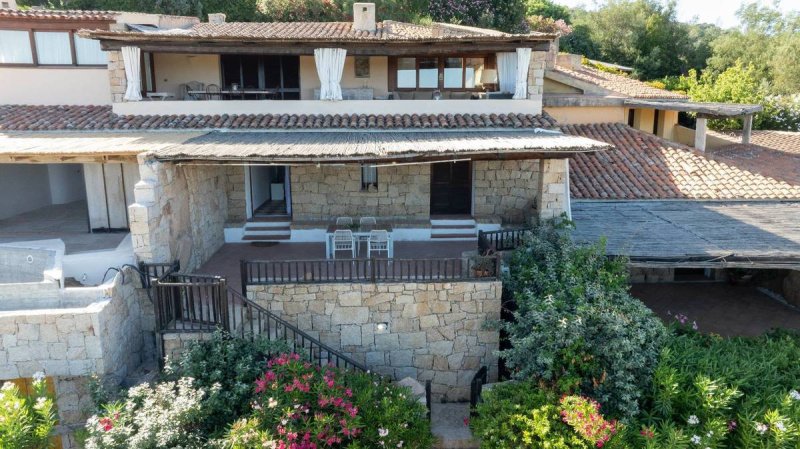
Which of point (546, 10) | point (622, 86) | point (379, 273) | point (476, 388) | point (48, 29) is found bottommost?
point (476, 388)

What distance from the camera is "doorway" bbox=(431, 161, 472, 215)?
44.4 feet

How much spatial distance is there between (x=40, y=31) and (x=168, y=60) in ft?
10.9

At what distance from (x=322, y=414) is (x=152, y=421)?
2257 mm

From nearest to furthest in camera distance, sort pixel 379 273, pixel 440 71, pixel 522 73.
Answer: pixel 379 273 → pixel 522 73 → pixel 440 71

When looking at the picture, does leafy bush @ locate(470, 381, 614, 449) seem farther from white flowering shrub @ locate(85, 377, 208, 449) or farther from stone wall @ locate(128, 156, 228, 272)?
stone wall @ locate(128, 156, 228, 272)

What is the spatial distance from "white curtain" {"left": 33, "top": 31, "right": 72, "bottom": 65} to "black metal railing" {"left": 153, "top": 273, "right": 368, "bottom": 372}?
898 centimetres

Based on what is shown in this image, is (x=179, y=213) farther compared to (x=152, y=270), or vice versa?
(x=179, y=213)

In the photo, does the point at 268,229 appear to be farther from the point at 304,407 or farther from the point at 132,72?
the point at 304,407

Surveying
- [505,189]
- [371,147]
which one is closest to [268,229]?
[371,147]

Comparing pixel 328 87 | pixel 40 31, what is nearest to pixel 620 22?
pixel 328 87

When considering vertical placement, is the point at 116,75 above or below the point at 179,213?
above

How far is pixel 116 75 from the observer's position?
1259 centimetres

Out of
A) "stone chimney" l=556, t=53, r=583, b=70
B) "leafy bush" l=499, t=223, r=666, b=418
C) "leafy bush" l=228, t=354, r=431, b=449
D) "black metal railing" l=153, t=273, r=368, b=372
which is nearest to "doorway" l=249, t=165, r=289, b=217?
"black metal railing" l=153, t=273, r=368, b=372

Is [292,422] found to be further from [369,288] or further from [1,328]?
[1,328]
